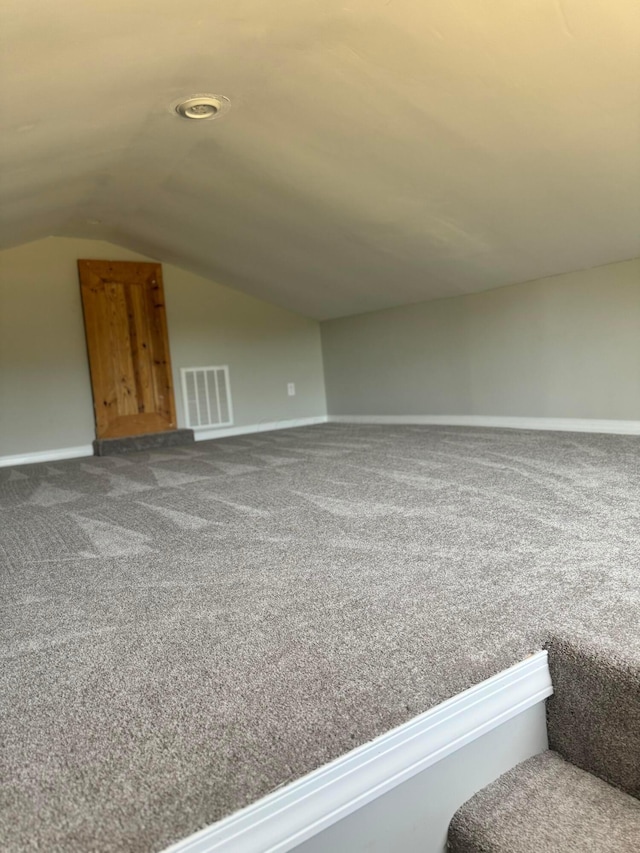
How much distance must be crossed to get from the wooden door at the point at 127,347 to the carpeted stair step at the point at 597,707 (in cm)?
449

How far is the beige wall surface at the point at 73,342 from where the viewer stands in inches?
184

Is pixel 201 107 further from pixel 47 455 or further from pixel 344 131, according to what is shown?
pixel 47 455

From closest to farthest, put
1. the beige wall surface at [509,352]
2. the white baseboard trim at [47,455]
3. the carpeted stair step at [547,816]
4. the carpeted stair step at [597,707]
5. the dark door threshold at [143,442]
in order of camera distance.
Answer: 1. the carpeted stair step at [547,816]
2. the carpeted stair step at [597,707]
3. the beige wall surface at [509,352]
4. the white baseboard trim at [47,455]
5. the dark door threshold at [143,442]

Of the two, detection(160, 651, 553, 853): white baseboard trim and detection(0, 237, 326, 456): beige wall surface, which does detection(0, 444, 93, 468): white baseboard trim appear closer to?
detection(0, 237, 326, 456): beige wall surface

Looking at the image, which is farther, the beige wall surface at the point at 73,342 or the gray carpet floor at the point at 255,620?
the beige wall surface at the point at 73,342

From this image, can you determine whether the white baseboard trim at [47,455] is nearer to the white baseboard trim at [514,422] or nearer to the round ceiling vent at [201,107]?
the white baseboard trim at [514,422]

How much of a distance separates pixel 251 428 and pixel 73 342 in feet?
5.68

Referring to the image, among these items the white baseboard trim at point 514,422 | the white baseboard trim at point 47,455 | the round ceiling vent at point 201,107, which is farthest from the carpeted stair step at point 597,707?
the white baseboard trim at point 47,455

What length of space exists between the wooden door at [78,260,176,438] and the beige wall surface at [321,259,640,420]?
5.54 feet

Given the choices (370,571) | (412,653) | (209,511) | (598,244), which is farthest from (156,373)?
(412,653)

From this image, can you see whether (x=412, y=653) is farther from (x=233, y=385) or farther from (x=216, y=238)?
(x=233, y=385)

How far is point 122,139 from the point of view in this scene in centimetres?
278

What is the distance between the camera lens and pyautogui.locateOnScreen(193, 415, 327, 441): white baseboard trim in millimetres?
5508

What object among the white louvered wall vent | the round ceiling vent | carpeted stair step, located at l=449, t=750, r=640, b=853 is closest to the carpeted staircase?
carpeted stair step, located at l=449, t=750, r=640, b=853
